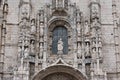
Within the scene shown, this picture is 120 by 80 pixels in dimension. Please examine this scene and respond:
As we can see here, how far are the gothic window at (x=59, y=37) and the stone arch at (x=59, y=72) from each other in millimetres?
1084

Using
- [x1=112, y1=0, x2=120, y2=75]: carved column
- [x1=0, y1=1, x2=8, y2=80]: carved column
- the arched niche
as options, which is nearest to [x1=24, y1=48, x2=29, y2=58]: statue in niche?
[x1=0, y1=1, x2=8, y2=80]: carved column

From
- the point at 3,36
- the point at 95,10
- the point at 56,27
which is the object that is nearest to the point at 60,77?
the point at 56,27

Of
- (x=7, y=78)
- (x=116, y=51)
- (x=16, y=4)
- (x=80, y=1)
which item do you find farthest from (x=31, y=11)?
(x=116, y=51)

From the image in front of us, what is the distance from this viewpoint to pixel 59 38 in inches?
736

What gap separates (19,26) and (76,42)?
323 cm

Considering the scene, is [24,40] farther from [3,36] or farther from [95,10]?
[95,10]

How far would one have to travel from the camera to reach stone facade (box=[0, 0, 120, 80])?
57.3ft

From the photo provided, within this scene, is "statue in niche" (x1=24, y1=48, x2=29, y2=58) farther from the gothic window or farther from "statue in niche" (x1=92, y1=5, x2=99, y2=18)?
"statue in niche" (x1=92, y1=5, x2=99, y2=18)

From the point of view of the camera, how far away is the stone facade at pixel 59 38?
17469 millimetres

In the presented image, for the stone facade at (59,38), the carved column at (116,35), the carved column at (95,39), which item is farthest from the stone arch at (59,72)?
the carved column at (116,35)

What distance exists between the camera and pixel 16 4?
19016 mm

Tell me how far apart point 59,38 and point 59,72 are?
196cm

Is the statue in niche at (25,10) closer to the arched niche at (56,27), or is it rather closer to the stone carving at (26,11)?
the stone carving at (26,11)

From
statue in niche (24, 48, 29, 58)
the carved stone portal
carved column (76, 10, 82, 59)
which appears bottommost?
the carved stone portal
